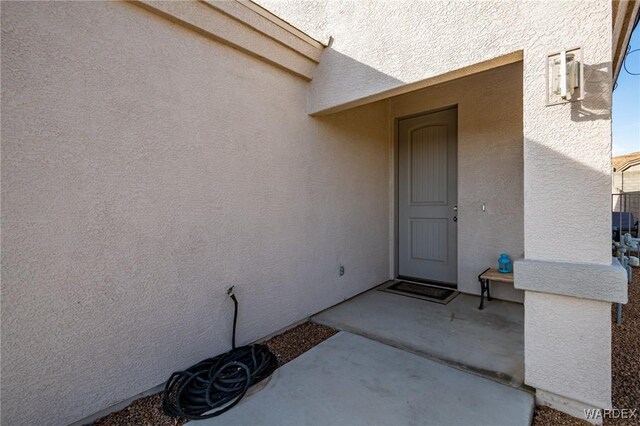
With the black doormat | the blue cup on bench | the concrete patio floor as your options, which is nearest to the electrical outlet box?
the concrete patio floor

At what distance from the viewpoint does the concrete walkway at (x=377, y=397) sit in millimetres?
2117

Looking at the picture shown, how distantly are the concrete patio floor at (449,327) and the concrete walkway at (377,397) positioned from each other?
0.66ft

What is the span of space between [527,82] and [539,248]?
132 cm

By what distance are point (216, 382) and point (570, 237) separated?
3.09 meters

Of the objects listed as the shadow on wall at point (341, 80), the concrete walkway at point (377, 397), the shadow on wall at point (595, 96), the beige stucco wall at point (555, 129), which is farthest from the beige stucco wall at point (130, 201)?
the shadow on wall at point (595, 96)

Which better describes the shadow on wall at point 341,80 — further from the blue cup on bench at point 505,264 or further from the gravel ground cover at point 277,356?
the blue cup on bench at point 505,264

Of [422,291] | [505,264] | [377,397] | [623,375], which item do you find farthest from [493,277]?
[377,397]

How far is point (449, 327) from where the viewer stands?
11.5 feet

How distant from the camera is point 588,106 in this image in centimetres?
202

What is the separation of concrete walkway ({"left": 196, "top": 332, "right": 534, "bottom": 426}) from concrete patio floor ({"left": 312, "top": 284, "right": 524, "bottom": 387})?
0.66 ft

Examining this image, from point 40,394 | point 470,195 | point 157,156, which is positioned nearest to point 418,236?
point 470,195

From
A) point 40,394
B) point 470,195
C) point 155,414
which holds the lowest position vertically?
point 155,414

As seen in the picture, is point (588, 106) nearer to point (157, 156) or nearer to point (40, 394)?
point (157, 156)

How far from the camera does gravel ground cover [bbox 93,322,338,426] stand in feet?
7.12
